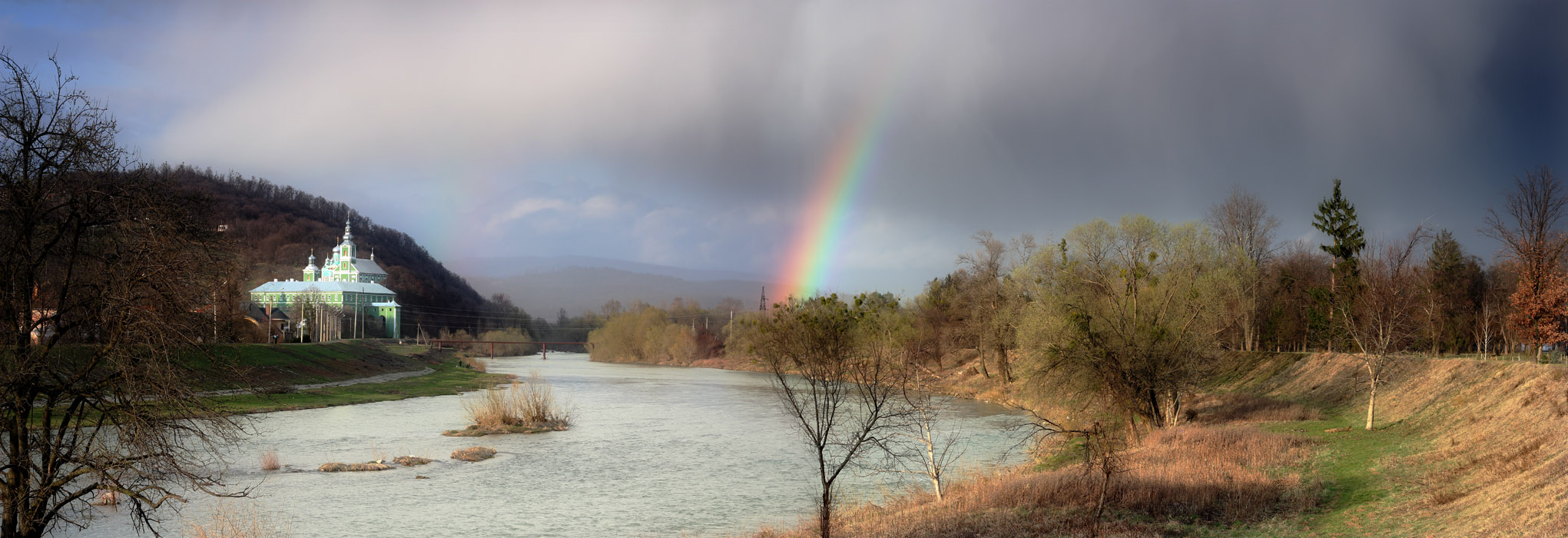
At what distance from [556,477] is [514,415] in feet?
45.3

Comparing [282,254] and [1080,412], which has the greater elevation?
[282,254]

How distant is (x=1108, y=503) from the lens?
1652cm

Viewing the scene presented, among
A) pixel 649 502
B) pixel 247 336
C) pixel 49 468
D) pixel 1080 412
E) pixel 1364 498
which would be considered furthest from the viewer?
pixel 247 336

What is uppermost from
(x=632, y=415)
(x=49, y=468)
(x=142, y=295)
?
(x=142, y=295)

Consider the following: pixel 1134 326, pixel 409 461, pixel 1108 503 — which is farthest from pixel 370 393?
pixel 1108 503

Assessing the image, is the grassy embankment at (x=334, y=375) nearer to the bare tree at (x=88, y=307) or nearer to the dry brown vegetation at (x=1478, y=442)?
the bare tree at (x=88, y=307)

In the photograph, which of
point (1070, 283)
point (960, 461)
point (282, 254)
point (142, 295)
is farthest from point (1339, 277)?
point (282, 254)

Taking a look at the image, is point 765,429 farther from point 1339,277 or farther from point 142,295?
point 1339,277

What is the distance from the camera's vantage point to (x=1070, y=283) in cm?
3512

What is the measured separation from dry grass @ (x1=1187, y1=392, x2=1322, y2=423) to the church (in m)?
106

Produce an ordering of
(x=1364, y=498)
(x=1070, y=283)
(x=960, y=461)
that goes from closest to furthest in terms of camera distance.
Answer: (x=1364, y=498) → (x=960, y=461) → (x=1070, y=283)

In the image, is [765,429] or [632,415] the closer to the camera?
[765,429]

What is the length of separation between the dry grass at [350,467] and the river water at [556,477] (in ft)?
1.60

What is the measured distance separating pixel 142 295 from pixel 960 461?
23.9 meters
